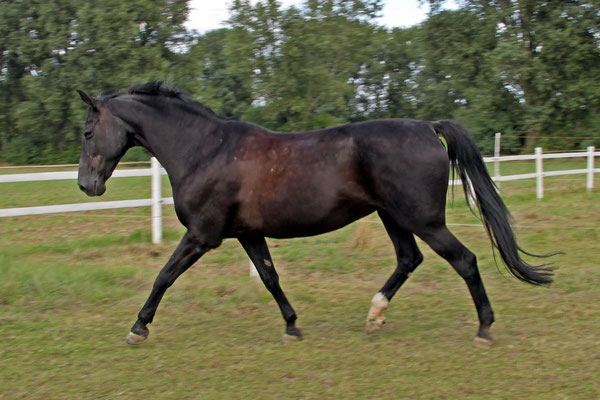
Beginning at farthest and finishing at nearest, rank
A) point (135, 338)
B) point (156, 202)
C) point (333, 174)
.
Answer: point (156, 202) < point (135, 338) < point (333, 174)

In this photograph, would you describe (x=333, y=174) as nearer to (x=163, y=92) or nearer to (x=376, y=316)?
(x=376, y=316)

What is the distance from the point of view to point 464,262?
4.24 metres

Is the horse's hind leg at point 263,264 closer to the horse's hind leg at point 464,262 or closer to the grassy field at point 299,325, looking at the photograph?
the grassy field at point 299,325

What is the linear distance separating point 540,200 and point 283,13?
82.5 feet

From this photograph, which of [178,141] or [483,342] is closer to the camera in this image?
[483,342]

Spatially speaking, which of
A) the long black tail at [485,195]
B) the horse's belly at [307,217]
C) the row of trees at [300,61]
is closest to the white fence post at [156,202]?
the horse's belly at [307,217]

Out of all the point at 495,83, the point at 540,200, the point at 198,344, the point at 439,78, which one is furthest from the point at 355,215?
the point at 439,78

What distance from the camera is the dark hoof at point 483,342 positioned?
4215mm

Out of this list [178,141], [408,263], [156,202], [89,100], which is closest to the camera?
[89,100]

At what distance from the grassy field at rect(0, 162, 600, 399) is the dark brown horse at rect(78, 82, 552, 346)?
1.14ft

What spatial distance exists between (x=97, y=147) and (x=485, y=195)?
125 inches

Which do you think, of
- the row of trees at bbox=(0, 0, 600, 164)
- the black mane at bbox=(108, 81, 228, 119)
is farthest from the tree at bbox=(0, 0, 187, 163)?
the black mane at bbox=(108, 81, 228, 119)

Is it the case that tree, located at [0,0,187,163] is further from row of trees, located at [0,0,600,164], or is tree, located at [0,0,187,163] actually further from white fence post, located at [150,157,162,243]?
white fence post, located at [150,157,162,243]

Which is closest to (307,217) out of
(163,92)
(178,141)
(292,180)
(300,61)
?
(292,180)
